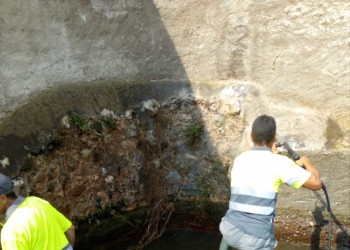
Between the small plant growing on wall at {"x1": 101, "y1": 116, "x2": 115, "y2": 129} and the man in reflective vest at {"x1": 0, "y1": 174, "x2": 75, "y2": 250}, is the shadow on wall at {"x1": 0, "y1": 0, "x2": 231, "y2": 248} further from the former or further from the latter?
the man in reflective vest at {"x1": 0, "y1": 174, "x2": 75, "y2": 250}

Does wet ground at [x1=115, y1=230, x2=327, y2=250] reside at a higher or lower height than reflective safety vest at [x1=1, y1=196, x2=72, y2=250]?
lower

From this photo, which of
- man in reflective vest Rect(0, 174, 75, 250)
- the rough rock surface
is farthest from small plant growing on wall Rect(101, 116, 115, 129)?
man in reflective vest Rect(0, 174, 75, 250)

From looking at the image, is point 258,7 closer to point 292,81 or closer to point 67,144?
point 292,81

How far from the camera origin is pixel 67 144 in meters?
3.70

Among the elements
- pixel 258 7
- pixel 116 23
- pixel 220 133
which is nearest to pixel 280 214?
pixel 220 133

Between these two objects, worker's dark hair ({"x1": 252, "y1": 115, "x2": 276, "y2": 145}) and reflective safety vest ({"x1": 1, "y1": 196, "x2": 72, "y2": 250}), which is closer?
reflective safety vest ({"x1": 1, "y1": 196, "x2": 72, "y2": 250})

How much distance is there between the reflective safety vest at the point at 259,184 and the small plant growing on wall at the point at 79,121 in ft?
5.92

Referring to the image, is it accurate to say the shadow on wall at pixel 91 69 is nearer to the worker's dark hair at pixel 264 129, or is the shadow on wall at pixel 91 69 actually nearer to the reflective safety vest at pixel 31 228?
the reflective safety vest at pixel 31 228

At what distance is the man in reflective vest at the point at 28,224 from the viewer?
1.99 m

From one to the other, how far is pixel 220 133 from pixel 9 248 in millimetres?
2789

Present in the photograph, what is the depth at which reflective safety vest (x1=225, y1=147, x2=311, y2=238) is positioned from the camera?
2424 mm

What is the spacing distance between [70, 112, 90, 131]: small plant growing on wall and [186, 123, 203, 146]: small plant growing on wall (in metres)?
1.19

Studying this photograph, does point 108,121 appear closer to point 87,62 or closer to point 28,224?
point 87,62

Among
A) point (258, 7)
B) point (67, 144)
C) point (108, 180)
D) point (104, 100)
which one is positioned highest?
point (258, 7)
